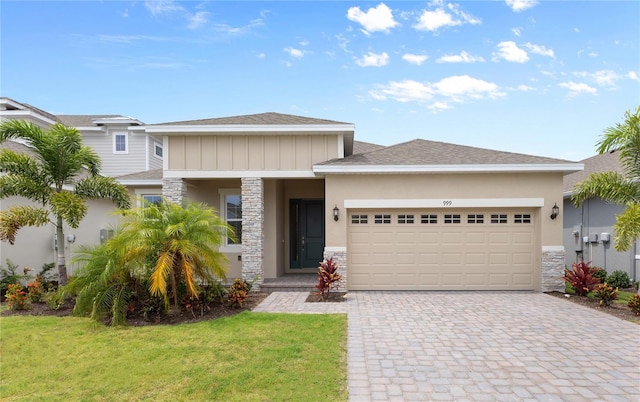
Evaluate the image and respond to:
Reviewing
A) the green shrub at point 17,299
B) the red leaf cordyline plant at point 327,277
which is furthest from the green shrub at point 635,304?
the green shrub at point 17,299

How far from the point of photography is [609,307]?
7.59 m

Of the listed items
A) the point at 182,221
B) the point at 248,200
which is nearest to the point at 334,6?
the point at 248,200

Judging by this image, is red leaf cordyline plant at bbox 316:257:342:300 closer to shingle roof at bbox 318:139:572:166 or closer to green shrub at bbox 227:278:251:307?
green shrub at bbox 227:278:251:307

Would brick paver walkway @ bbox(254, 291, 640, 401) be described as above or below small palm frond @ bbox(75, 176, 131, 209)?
below

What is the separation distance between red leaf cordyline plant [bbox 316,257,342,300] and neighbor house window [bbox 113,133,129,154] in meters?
15.2

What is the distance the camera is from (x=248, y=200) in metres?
10.1

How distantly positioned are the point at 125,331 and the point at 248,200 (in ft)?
15.7

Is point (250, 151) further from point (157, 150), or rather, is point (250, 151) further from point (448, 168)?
point (157, 150)

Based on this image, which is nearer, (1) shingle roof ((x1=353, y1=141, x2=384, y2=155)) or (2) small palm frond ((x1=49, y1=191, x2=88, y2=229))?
(2) small palm frond ((x1=49, y1=191, x2=88, y2=229))

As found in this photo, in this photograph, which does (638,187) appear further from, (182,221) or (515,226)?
(182,221)

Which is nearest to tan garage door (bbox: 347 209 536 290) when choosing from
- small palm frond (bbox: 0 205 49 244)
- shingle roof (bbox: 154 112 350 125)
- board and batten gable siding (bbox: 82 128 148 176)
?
shingle roof (bbox: 154 112 350 125)

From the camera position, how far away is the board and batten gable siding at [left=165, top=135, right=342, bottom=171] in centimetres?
1006

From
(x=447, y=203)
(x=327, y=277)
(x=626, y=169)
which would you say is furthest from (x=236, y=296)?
(x=626, y=169)

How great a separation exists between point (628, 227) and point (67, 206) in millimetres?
11636
